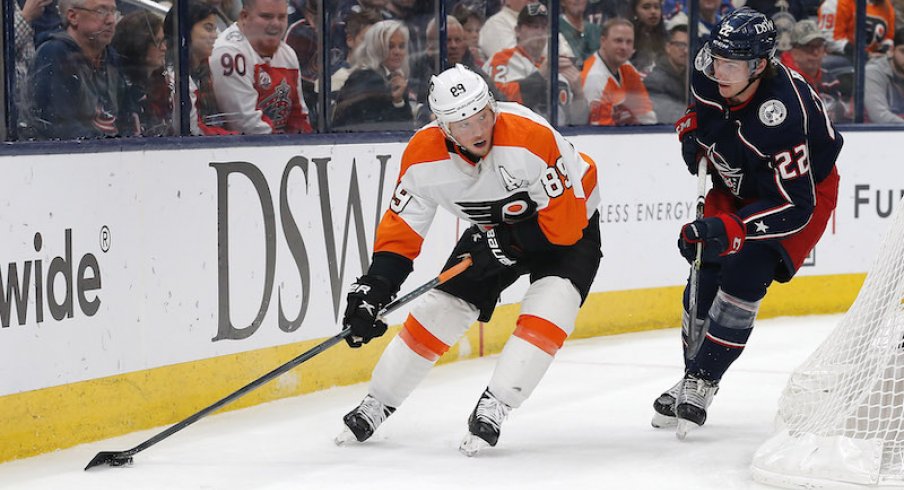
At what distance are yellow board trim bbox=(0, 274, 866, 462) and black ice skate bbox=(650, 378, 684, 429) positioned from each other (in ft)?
3.23

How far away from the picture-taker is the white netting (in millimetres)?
→ 3672

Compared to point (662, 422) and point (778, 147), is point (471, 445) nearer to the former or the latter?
point (662, 422)

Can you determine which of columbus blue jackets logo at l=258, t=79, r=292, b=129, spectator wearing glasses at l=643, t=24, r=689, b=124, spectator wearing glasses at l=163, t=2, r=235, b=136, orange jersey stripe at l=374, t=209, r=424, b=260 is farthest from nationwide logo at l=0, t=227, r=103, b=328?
spectator wearing glasses at l=643, t=24, r=689, b=124

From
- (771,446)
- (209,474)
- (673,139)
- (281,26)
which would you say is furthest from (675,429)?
(673,139)

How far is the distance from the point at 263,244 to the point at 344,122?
750mm

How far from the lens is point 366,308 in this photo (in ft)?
12.9

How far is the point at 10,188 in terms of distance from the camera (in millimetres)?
3951

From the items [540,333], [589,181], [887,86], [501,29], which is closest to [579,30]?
[501,29]

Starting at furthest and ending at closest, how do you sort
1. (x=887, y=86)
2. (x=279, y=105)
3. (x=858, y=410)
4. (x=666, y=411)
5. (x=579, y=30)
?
1. (x=887, y=86)
2. (x=579, y=30)
3. (x=279, y=105)
4. (x=666, y=411)
5. (x=858, y=410)

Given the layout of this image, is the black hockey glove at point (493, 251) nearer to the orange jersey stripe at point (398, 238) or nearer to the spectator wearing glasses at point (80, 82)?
the orange jersey stripe at point (398, 238)

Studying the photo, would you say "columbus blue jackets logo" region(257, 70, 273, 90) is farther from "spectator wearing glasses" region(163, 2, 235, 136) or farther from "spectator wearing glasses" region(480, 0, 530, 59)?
"spectator wearing glasses" region(480, 0, 530, 59)

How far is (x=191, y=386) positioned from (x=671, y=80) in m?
3.09

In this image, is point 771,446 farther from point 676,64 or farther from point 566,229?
point 676,64

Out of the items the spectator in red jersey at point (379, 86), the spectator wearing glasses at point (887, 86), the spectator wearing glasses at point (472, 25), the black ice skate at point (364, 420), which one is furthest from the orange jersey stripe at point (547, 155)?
the spectator wearing glasses at point (887, 86)
